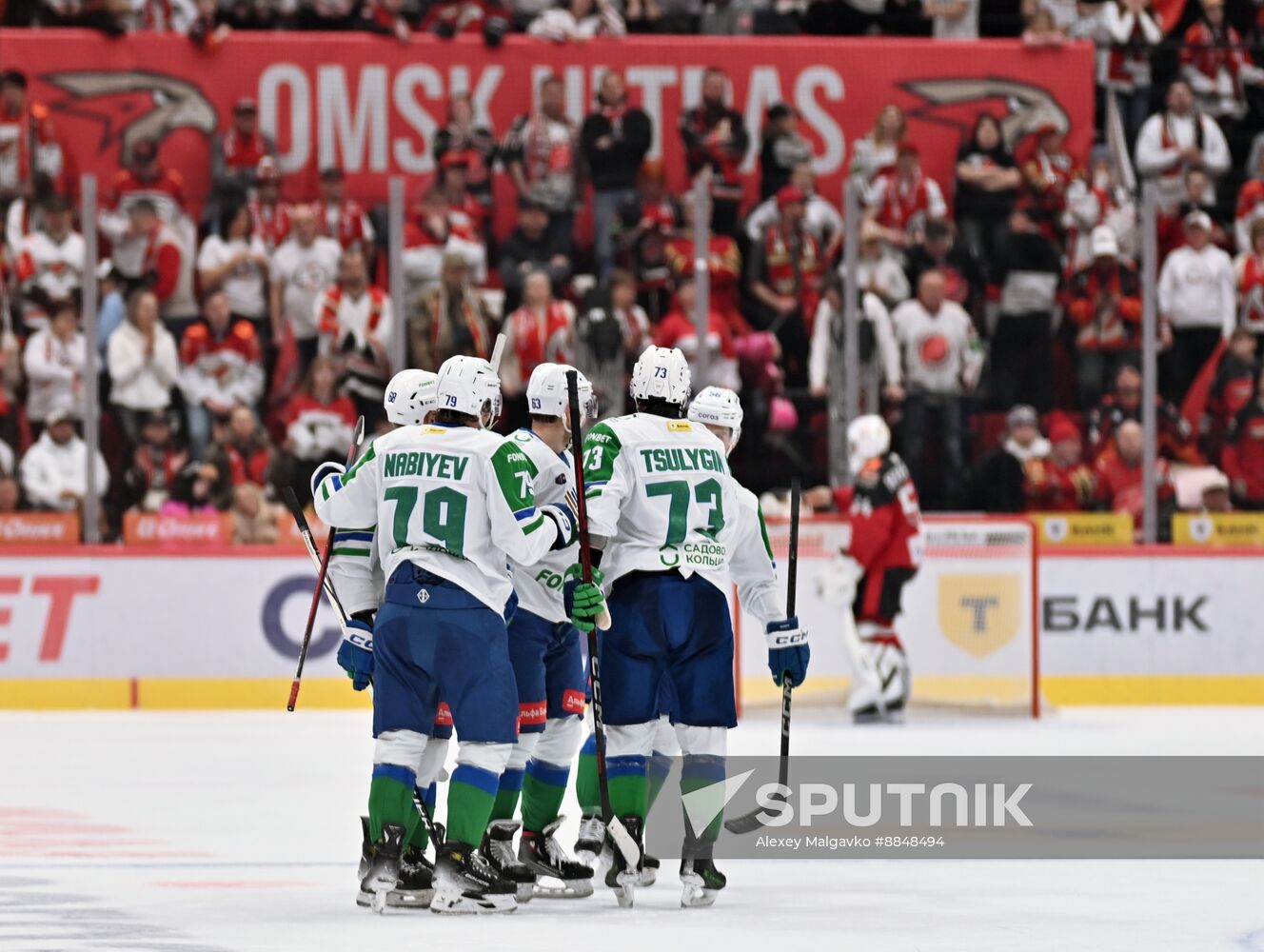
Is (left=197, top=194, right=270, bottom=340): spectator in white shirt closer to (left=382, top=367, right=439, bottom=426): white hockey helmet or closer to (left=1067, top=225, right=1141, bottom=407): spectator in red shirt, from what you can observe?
(left=1067, top=225, right=1141, bottom=407): spectator in red shirt

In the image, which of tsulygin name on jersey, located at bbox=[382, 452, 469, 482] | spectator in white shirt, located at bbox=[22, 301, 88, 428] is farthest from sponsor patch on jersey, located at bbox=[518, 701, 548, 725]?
spectator in white shirt, located at bbox=[22, 301, 88, 428]

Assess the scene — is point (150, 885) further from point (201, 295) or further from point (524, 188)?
point (524, 188)

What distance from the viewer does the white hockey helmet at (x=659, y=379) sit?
25.1 ft

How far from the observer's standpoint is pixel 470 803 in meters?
7.03

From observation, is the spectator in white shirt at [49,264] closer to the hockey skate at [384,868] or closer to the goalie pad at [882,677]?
the goalie pad at [882,677]

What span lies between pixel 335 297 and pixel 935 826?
664cm

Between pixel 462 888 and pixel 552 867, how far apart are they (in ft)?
2.30

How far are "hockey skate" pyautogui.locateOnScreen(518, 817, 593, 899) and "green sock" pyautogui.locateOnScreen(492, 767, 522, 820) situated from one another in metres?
0.19

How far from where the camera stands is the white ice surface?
6.40 metres

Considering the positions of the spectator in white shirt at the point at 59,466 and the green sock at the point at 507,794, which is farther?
the spectator in white shirt at the point at 59,466

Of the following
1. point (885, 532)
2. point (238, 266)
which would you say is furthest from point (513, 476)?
point (238, 266)

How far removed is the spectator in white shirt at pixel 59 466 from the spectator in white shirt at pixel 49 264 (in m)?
0.67

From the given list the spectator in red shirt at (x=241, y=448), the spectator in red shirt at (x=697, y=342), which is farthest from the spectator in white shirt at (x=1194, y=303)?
the spectator in red shirt at (x=241, y=448)

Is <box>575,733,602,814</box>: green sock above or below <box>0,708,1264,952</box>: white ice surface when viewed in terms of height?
above
